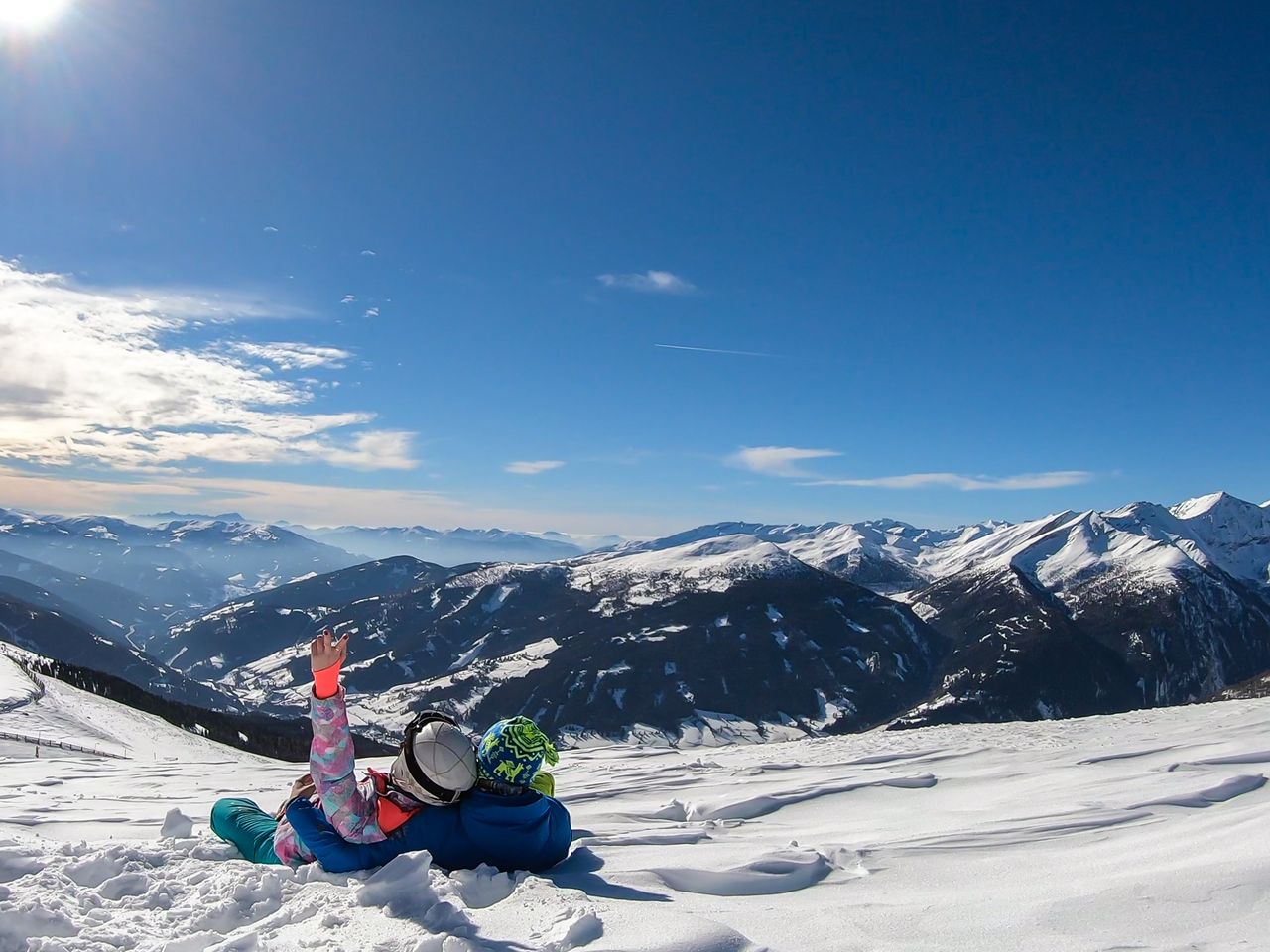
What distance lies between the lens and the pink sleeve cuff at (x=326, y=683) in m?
5.34

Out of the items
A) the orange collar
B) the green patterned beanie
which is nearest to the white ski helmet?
the orange collar

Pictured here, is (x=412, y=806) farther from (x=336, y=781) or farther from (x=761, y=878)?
(x=761, y=878)

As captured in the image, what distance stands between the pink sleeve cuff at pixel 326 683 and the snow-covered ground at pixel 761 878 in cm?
122

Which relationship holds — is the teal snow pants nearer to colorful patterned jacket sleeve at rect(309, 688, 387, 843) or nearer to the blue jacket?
the blue jacket

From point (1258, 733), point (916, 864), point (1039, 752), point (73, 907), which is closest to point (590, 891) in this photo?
point (916, 864)

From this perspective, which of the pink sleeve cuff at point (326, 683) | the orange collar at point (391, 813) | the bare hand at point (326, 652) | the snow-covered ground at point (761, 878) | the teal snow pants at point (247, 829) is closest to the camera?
the snow-covered ground at point (761, 878)

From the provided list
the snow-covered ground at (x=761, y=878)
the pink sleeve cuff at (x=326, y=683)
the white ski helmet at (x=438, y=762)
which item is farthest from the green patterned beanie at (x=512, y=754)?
the pink sleeve cuff at (x=326, y=683)

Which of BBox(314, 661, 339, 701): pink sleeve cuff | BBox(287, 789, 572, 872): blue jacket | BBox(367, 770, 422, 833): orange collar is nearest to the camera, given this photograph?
BBox(314, 661, 339, 701): pink sleeve cuff

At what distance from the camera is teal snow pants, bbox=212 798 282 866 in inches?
234

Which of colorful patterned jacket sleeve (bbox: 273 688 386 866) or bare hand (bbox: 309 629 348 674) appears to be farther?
colorful patterned jacket sleeve (bbox: 273 688 386 866)

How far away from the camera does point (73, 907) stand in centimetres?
446

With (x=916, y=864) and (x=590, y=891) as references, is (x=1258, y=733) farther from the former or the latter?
(x=590, y=891)

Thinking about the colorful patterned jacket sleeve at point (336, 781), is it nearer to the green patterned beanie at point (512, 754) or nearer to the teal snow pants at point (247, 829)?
the teal snow pants at point (247, 829)

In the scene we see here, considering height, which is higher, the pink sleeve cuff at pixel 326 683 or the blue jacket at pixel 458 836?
the pink sleeve cuff at pixel 326 683
